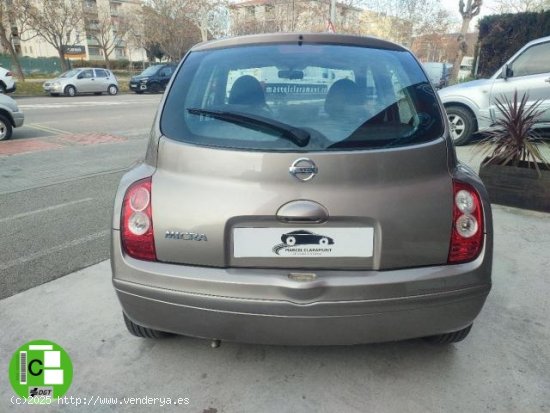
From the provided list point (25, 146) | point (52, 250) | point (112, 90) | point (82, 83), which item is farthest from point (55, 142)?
point (112, 90)

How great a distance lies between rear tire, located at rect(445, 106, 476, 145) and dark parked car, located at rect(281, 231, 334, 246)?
23.0 ft

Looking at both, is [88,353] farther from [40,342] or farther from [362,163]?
[362,163]

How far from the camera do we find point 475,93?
781 cm

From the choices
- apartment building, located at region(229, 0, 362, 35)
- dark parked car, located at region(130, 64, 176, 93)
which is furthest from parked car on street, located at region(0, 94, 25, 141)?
apartment building, located at region(229, 0, 362, 35)

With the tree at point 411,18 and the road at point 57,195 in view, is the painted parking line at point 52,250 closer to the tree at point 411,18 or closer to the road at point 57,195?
the road at point 57,195

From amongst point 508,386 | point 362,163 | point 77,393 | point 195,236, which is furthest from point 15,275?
point 508,386

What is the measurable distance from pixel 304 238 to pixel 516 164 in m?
3.89

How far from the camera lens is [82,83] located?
22.5m

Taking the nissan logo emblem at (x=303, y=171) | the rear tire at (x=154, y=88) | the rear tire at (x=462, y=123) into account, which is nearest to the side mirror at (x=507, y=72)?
the rear tire at (x=462, y=123)

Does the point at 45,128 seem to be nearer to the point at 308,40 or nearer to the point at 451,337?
the point at 308,40

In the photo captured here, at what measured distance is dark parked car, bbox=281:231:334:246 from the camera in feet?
6.00

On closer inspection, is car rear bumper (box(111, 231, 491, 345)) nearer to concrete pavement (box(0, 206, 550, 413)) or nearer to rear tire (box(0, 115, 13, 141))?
concrete pavement (box(0, 206, 550, 413))

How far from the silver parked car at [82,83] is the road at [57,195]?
11.8 meters

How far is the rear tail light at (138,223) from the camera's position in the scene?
1.92m
